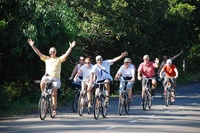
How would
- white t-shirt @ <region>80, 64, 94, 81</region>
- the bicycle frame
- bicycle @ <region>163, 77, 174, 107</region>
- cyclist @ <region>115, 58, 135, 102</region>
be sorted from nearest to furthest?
the bicycle frame < white t-shirt @ <region>80, 64, 94, 81</region> < cyclist @ <region>115, 58, 135, 102</region> < bicycle @ <region>163, 77, 174, 107</region>

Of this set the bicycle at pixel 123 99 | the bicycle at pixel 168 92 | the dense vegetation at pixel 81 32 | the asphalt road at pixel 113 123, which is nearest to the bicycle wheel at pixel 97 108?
the asphalt road at pixel 113 123

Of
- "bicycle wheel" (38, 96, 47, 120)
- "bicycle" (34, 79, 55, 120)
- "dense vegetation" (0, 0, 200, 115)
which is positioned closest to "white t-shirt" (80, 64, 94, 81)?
"bicycle" (34, 79, 55, 120)

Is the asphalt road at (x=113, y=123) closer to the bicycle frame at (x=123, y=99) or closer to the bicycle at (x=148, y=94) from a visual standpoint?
the bicycle frame at (x=123, y=99)

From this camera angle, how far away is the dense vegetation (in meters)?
25.0

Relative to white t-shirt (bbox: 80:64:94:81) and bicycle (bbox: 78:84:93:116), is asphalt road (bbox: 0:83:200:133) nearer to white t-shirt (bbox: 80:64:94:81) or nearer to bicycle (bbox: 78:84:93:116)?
bicycle (bbox: 78:84:93:116)

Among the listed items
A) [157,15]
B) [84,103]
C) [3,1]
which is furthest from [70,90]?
[157,15]

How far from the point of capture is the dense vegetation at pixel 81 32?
985 inches

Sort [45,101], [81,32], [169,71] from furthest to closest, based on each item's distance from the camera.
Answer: [81,32] < [169,71] < [45,101]

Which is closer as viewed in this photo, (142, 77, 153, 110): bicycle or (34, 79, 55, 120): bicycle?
(34, 79, 55, 120): bicycle

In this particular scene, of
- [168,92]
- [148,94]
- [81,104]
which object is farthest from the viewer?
[168,92]

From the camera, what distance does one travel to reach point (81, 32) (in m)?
30.8

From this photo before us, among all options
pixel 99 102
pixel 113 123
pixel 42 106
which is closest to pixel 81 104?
pixel 99 102

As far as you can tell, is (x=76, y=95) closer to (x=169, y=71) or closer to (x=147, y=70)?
(x=147, y=70)

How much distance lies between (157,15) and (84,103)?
21.9 m
